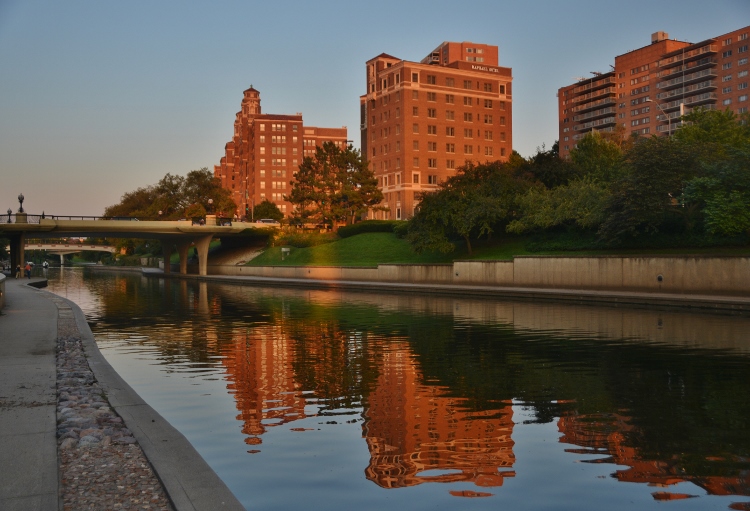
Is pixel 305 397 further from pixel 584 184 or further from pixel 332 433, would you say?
pixel 584 184

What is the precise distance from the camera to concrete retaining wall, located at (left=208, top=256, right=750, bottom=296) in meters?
32.1

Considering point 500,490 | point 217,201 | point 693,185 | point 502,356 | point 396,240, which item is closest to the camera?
point 500,490

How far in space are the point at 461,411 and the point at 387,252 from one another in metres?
58.1

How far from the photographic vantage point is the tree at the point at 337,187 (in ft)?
281

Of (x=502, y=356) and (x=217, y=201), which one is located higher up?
(x=217, y=201)

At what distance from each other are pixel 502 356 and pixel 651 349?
12.5 feet

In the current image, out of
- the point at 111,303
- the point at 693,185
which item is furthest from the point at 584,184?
the point at 111,303

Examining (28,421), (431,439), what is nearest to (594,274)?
(431,439)

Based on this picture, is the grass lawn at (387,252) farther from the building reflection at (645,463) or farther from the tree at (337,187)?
the building reflection at (645,463)

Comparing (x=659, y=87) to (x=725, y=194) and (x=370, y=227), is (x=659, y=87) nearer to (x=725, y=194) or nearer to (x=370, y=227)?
(x=370, y=227)

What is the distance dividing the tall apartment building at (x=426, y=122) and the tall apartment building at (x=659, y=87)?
28735 millimetres

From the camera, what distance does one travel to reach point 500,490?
23.3 ft

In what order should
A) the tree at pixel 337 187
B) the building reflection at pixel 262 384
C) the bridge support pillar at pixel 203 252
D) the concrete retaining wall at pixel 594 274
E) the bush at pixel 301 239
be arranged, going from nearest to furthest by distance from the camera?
the building reflection at pixel 262 384 < the concrete retaining wall at pixel 594 274 < the bush at pixel 301 239 < the bridge support pillar at pixel 203 252 < the tree at pixel 337 187

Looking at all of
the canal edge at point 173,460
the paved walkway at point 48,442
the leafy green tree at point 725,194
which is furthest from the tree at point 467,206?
the canal edge at point 173,460
